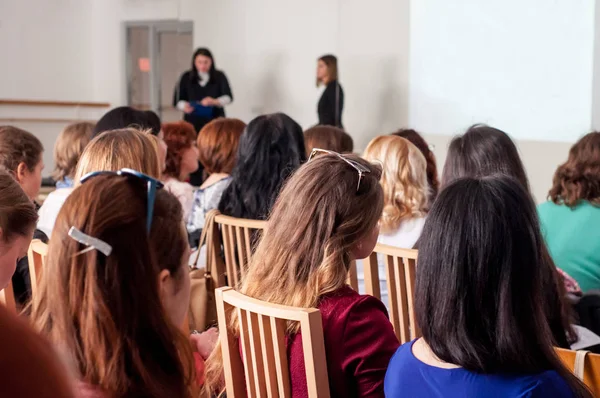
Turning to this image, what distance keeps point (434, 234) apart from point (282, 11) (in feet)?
24.4

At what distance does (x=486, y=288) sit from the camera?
1.25 meters

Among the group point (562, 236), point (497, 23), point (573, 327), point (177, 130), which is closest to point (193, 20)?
point (497, 23)

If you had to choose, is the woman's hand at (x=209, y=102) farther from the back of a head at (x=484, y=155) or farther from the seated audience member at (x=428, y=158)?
the back of a head at (x=484, y=155)

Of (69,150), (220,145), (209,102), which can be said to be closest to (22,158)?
(69,150)

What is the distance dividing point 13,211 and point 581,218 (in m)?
1.91

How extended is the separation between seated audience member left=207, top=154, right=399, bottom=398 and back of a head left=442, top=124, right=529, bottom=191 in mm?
1003

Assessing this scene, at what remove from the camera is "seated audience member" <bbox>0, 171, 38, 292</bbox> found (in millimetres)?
1828

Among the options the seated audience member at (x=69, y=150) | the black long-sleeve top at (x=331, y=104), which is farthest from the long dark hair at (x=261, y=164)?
the black long-sleeve top at (x=331, y=104)

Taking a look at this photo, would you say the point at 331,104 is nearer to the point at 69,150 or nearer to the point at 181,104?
the point at 181,104

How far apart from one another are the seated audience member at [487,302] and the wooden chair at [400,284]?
65 cm

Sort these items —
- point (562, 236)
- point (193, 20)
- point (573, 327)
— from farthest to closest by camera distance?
1. point (193, 20)
2. point (562, 236)
3. point (573, 327)

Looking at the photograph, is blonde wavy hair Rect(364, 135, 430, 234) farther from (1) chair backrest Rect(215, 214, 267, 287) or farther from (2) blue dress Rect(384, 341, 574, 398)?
(2) blue dress Rect(384, 341, 574, 398)

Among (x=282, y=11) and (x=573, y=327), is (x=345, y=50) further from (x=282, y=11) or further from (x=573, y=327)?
(x=573, y=327)

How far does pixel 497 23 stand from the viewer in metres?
5.63
